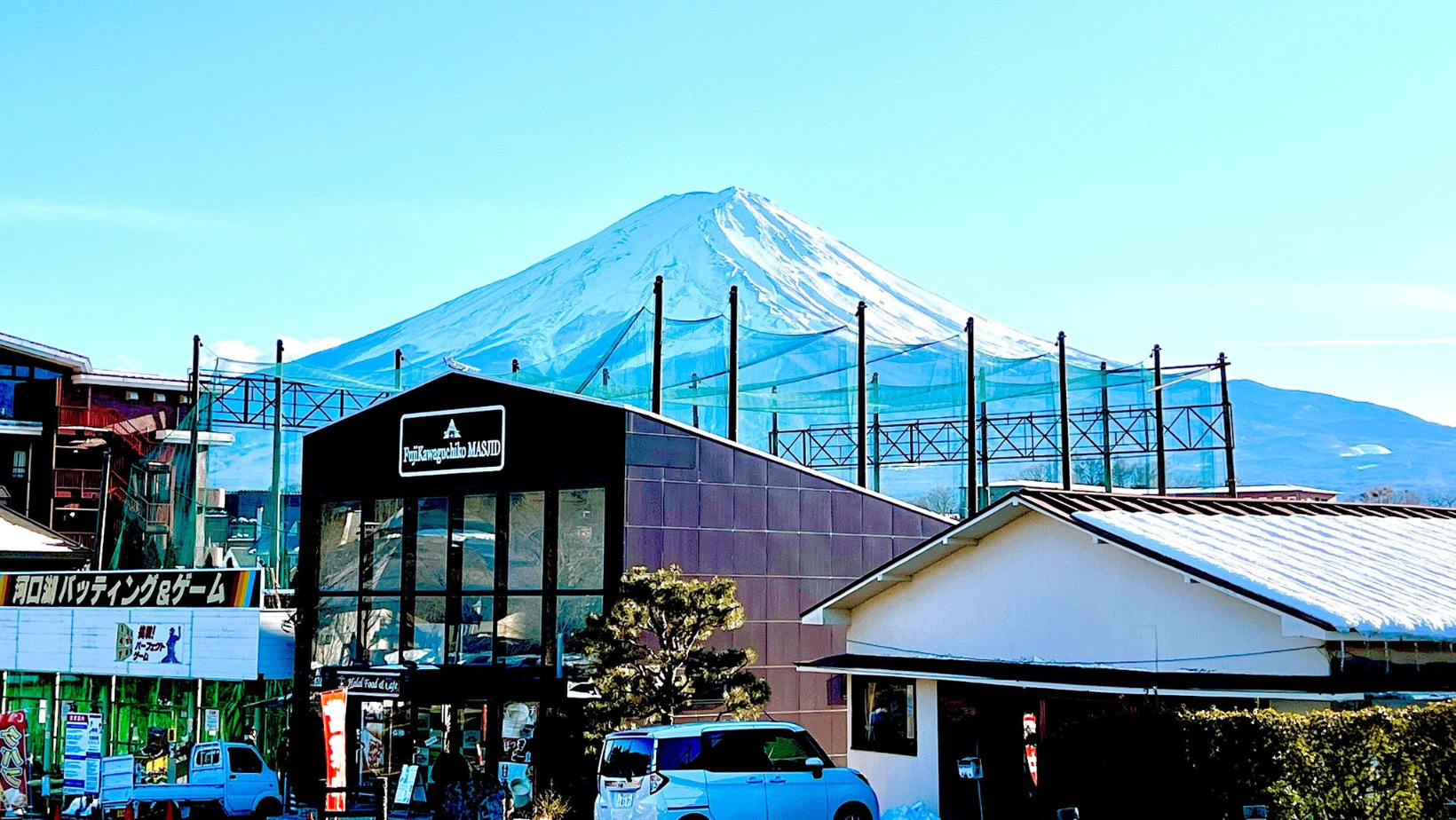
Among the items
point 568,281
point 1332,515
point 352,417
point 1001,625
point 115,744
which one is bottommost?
point 115,744

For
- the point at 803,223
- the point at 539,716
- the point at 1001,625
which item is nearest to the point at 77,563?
the point at 539,716

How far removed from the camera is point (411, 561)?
28.1 meters

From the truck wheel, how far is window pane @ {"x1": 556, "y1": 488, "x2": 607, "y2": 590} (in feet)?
22.2

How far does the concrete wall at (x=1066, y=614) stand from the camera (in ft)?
55.5

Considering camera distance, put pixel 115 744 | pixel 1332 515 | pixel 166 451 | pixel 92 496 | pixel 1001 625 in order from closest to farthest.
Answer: pixel 1001 625 → pixel 1332 515 → pixel 115 744 → pixel 166 451 → pixel 92 496

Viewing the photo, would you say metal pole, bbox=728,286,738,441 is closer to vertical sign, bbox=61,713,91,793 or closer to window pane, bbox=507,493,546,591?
window pane, bbox=507,493,546,591

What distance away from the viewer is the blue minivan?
17672 millimetres

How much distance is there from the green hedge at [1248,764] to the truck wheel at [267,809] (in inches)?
706

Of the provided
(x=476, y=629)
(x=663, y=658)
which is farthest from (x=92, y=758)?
(x=663, y=658)

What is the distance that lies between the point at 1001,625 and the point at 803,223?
9515 centimetres

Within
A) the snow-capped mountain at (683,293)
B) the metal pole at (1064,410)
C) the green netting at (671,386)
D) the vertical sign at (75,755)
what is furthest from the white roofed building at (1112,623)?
the snow-capped mountain at (683,293)

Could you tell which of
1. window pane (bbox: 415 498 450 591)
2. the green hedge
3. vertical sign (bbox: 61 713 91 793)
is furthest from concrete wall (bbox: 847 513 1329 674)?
vertical sign (bbox: 61 713 91 793)

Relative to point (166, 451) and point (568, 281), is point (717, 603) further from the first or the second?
point (568, 281)

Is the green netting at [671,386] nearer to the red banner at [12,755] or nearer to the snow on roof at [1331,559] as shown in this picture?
the red banner at [12,755]
